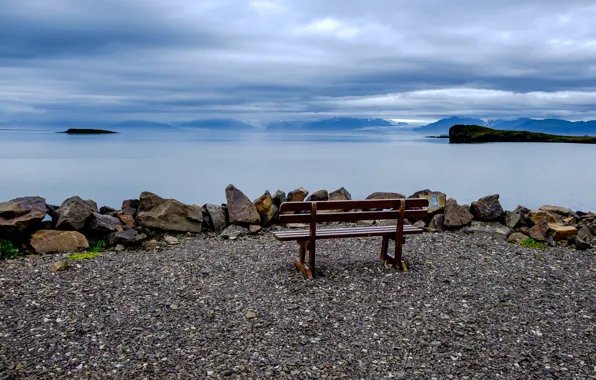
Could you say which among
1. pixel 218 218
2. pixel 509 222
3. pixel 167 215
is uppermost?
pixel 167 215

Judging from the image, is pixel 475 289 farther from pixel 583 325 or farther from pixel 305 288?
pixel 305 288

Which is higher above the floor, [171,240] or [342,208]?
[342,208]

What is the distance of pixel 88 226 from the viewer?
11219mm

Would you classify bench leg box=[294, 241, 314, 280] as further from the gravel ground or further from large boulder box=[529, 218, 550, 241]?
large boulder box=[529, 218, 550, 241]

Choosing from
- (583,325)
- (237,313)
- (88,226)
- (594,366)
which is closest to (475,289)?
(583,325)

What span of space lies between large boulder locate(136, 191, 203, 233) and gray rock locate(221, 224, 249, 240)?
2.28 ft

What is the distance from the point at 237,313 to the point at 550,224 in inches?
354

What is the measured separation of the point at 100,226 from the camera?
11078mm

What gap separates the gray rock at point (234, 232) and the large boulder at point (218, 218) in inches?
11.4

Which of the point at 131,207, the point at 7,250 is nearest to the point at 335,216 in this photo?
the point at 131,207

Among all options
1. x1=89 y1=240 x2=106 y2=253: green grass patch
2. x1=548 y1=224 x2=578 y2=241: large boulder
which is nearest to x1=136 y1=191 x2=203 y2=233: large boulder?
x1=89 y1=240 x2=106 y2=253: green grass patch

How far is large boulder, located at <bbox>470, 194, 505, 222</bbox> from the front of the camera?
1299 cm

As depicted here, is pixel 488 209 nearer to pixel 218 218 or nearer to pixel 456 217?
pixel 456 217

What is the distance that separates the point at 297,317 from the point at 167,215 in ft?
20.0
